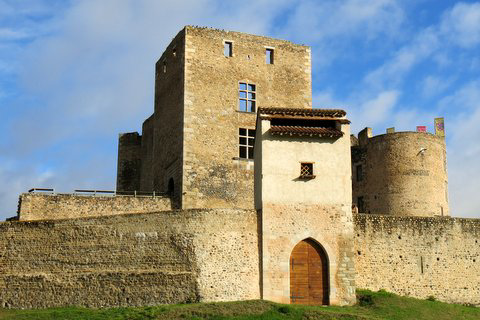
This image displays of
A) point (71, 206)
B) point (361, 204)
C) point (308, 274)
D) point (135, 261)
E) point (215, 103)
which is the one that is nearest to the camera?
point (135, 261)

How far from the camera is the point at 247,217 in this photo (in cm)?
2878

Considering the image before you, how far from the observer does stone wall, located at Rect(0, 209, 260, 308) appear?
2770 cm

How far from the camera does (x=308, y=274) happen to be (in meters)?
28.7

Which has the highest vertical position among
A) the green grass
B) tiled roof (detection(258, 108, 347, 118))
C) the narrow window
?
tiled roof (detection(258, 108, 347, 118))

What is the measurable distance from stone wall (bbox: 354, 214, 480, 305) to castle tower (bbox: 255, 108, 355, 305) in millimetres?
1630

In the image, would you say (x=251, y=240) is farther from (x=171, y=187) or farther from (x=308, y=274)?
(x=171, y=187)

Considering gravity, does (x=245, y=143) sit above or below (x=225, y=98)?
below

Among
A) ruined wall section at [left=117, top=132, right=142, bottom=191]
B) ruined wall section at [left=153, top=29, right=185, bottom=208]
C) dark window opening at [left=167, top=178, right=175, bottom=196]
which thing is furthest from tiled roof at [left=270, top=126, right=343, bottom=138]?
ruined wall section at [left=117, top=132, right=142, bottom=191]

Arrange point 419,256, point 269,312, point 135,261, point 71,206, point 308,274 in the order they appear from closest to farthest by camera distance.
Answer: point 269,312 < point 135,261 < point 308,274 < point 419,256 < point 71,206

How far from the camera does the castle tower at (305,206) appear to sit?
93.5 ft

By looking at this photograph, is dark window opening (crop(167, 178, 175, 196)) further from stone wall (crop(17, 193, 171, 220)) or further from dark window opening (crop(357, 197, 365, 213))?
dark window opening (crop(357, 197, 365, 213))

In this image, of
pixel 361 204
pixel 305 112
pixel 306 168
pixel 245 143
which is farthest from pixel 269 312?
pixel 361 204

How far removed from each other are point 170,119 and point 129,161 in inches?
351

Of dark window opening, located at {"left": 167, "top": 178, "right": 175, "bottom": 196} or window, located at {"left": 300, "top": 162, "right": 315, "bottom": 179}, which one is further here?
dark window opening, located at {"left": 167, "top": 178, "right": 175, "bottom": 196}
